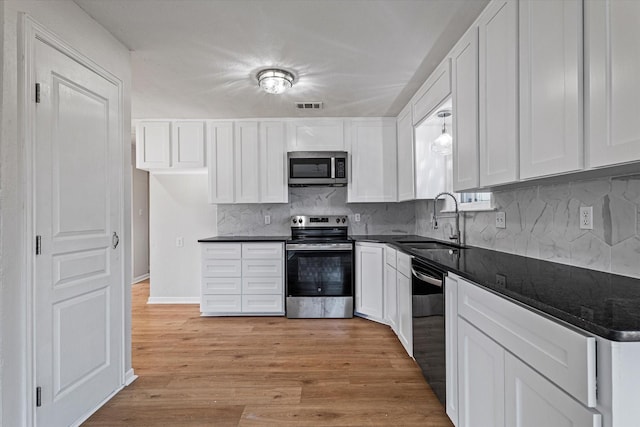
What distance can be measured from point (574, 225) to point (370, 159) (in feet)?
8.51

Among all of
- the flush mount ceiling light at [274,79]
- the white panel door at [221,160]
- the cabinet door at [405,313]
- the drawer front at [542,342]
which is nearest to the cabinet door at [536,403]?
the drawer front at [542,342]

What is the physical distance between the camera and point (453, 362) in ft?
5.66

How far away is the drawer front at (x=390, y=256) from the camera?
3.06 m

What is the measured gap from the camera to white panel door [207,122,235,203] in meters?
4.02

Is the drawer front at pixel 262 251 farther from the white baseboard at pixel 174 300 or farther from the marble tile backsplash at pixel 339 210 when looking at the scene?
the white baseboard at pixel 174 300

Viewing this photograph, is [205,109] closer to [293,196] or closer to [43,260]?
[293,196]

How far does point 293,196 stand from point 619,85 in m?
3.56

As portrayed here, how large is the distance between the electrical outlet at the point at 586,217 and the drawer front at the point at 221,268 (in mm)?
3165

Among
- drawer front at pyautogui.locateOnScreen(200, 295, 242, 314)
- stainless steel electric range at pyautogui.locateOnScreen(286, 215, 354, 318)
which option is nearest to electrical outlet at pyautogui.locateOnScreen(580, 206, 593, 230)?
stainless steel electric range at pyautogui.locateOnScreen(286, 215, 354, 318)

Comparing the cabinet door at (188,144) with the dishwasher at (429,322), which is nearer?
the dishwasher at (429,322)

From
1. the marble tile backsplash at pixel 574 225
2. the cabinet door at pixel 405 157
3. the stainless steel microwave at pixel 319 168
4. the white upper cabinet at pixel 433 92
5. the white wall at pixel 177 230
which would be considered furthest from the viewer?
the white wall at pixel 177 230

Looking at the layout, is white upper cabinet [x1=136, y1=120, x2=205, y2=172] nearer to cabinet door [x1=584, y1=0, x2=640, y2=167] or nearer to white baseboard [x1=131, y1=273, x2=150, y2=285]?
white baseboard [x1=131, y1=273, x2=150, y2=285]

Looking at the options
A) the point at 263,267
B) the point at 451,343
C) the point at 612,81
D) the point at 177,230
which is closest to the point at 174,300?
the point at 177,230

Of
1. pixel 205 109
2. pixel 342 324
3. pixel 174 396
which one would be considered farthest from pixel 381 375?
pixel 205 109
